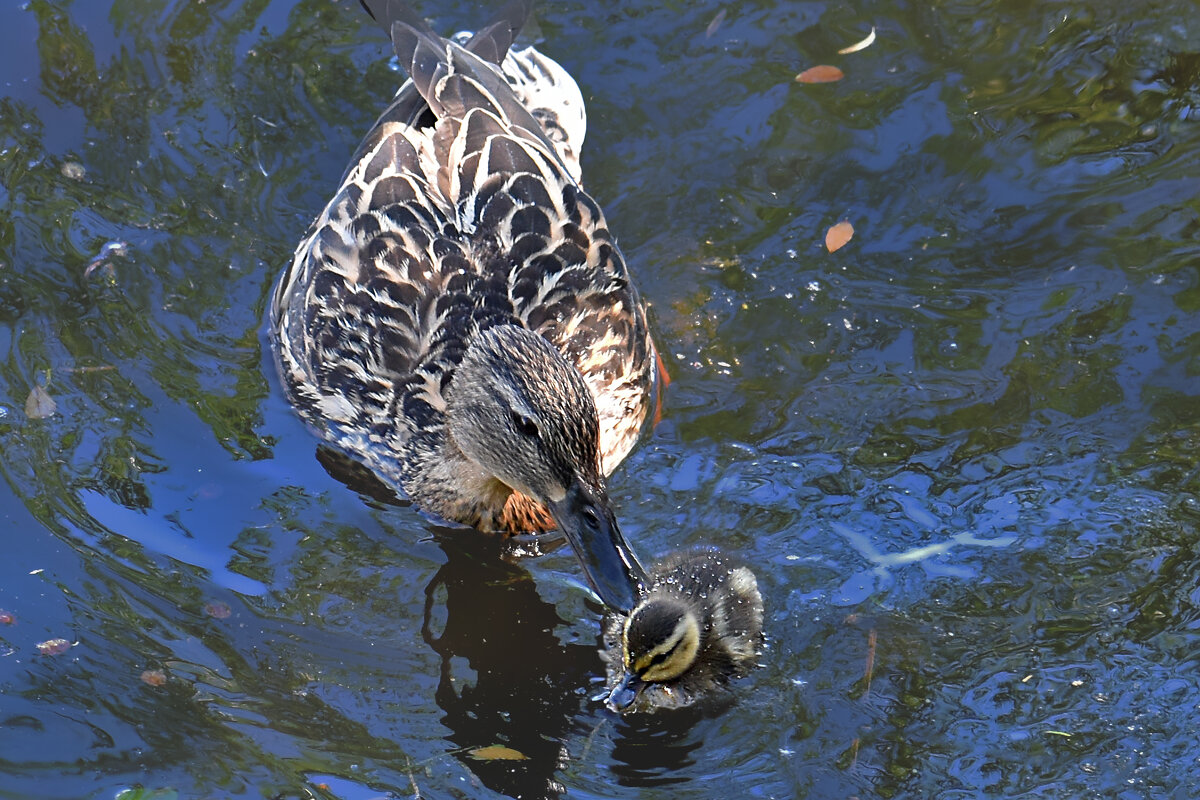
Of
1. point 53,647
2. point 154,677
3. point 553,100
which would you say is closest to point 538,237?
point 553,100

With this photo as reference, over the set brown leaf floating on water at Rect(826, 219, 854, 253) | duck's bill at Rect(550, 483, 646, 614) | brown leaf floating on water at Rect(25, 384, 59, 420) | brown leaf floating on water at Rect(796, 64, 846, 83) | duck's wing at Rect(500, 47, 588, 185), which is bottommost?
duck's bill at Rect(550, 483, 646, 614)

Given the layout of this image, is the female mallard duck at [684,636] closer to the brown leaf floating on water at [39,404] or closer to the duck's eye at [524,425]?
the duck's eye at [524,425]

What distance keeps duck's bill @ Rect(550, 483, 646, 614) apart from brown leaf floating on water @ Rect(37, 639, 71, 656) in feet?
6.02

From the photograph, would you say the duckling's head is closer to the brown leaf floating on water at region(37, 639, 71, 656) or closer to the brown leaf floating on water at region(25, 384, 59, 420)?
the brown leaf floating on water at region(37, 639, 71, 656)

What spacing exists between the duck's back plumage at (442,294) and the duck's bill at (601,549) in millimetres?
652

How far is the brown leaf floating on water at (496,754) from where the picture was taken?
4805 millimetres

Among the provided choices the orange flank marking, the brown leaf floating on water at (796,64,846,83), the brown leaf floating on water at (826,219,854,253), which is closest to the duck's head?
the orange flank marking

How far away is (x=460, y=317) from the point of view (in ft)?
18.5

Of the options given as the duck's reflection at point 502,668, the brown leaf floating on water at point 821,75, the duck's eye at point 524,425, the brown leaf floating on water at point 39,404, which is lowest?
the duck's reflection at point 502,668

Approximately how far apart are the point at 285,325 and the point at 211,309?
1.52ft

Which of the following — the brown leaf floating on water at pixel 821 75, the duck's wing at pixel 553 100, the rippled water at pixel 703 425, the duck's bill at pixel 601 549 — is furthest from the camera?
the brown leaf floating on water at pixel 821 75

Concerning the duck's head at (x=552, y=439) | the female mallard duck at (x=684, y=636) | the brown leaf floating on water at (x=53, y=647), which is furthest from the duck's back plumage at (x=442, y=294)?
the brown leaf floating on water at (x=53, y=647)

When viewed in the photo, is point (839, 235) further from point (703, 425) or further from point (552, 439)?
point (552, 439)

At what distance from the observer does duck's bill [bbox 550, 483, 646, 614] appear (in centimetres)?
489
